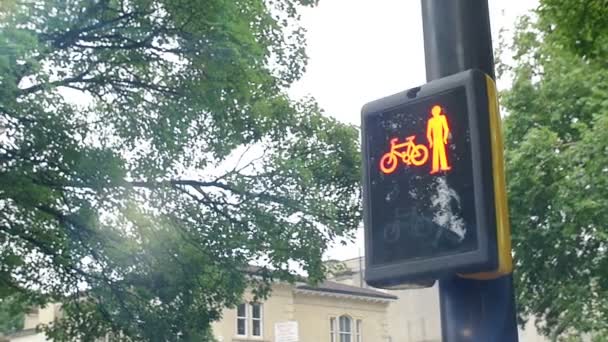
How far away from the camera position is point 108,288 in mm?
13367

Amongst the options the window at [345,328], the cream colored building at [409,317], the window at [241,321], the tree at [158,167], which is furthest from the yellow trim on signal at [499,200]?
the cream colored building at [409,317]

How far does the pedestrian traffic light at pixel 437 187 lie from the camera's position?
301 centimetres

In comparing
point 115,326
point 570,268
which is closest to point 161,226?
point 115,326

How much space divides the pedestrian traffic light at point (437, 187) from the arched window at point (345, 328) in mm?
39866

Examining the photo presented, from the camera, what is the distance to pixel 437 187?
3.17 m

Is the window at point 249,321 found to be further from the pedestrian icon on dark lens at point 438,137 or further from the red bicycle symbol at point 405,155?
the pedestrian icon on dark lens at point 438,137

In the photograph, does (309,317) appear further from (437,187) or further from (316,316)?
(437,187)

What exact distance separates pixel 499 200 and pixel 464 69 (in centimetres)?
62

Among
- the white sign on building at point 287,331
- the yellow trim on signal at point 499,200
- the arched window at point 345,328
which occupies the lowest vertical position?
the yellow trim on signal at point 499,200

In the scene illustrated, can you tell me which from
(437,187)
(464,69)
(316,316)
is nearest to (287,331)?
(316,316)

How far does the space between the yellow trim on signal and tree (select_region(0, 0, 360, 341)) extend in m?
7.02

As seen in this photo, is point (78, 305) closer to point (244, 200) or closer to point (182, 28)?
point (244, 200)

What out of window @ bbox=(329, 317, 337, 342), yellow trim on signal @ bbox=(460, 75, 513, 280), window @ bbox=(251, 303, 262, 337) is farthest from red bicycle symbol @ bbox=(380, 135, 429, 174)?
window @ bbox=(329, 317, 337, 342)

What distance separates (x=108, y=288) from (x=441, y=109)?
10806 millimetres
